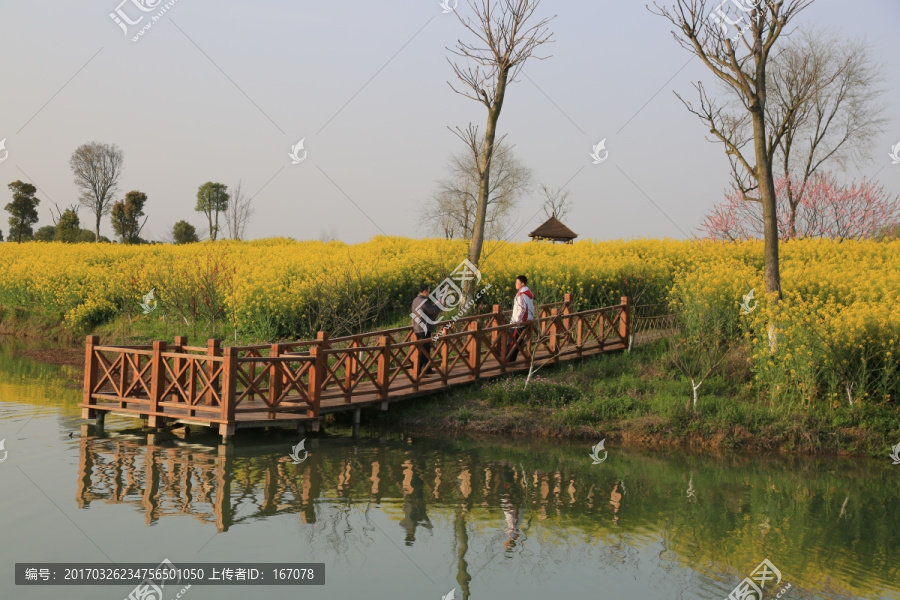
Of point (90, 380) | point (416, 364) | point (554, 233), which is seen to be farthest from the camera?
point (554, 233)

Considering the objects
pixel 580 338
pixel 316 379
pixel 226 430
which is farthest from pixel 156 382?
pixel 580 338

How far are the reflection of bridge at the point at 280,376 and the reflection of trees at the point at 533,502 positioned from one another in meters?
0.63

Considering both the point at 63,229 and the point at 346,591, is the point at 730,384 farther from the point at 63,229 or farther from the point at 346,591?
the point at 63,229

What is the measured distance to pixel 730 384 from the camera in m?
15.9

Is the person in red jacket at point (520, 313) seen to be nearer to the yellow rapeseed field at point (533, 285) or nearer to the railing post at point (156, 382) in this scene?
the yellow rapeseed field at point (533, 285)

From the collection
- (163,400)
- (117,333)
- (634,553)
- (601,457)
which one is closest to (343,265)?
(117,333)

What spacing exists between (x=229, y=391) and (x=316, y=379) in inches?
57.6

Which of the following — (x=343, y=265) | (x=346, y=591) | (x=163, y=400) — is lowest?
(x=346, y=591)

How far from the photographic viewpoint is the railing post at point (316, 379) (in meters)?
13.6

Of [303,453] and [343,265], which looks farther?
[343,265]

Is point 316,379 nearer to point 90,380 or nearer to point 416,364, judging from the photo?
point 416,364

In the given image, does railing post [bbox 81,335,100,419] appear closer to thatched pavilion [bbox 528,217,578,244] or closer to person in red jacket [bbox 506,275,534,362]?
person in red jacket [bbox 506,275,534,362]

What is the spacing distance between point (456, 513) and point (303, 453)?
3.54m

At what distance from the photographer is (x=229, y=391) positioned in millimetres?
12727
